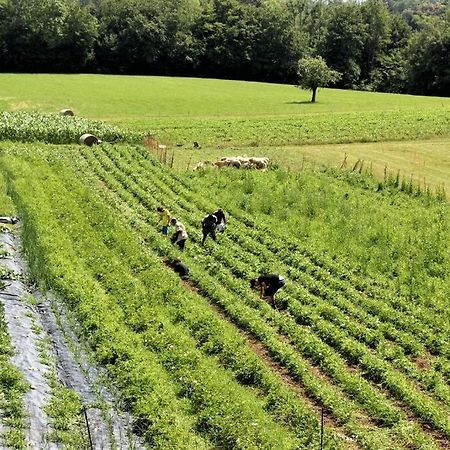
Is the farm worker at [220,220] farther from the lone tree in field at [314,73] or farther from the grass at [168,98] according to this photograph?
the lone tree in field at [314,73]

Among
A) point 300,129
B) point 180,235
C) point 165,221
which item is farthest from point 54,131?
point 180,235

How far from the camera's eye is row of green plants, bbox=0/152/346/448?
1371 centimetres

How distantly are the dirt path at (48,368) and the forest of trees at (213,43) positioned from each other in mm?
83841

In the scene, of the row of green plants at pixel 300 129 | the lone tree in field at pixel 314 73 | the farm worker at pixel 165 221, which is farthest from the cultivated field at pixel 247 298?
the lone tree in field at pixel 314 73

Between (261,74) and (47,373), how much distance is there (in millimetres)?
98950

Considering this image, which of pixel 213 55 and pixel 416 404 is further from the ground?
pixel 213 55

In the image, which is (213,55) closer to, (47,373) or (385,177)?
(385,177)

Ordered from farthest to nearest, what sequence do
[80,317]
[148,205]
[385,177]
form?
[385,177] → [148,205] → [80,317]

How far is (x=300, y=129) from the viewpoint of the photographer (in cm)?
5497

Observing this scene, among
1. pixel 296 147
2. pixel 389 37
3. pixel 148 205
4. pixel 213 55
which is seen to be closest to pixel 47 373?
pixel 148 205

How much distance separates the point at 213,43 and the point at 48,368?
321 ft

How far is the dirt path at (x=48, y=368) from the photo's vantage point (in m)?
13.6

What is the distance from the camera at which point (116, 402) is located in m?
15.0

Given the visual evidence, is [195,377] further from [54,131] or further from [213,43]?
[213,43]
